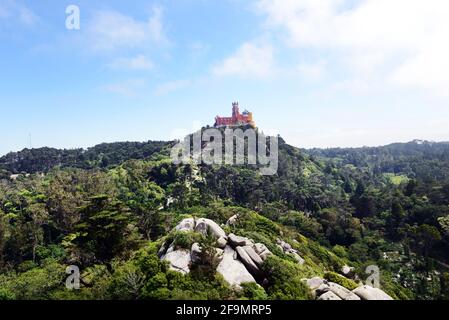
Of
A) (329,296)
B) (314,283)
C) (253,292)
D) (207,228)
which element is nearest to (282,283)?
(253,292)

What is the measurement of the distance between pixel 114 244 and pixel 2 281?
9826 mm

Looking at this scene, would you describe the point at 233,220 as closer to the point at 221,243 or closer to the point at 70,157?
the point at 221,243

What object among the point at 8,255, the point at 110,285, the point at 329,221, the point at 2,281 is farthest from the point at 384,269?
the point at 8,255

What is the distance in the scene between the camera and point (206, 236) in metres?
27.4

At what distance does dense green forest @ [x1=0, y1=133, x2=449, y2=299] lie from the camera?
23.0 metres

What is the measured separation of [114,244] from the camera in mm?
29359

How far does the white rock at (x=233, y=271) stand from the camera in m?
23.3

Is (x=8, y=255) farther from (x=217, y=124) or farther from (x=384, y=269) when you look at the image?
(x=217, y=124)

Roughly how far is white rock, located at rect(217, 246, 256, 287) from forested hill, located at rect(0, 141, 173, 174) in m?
125

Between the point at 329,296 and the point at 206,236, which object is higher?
the point at 206,236

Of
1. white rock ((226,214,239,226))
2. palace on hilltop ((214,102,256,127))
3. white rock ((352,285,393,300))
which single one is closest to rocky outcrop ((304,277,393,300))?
white rock ((352,285,393,300))

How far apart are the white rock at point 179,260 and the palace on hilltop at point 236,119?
107296mm

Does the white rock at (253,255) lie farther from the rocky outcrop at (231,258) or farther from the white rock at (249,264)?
the white rock at (249,264)

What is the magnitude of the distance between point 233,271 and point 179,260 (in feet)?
13.0
